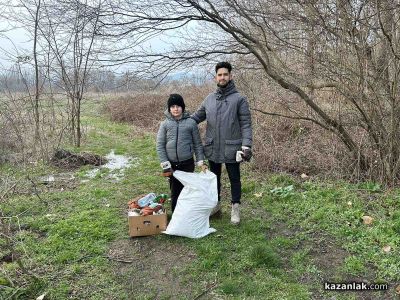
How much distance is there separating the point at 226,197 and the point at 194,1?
304cm

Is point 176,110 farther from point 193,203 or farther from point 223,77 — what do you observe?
point 193,203

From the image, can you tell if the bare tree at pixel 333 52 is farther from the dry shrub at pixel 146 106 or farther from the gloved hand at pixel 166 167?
the dry shrub at pixel 146 106

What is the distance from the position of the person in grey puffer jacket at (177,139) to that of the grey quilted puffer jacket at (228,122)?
0.23 meters

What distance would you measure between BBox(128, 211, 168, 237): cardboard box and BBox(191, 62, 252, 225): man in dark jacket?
0.98m

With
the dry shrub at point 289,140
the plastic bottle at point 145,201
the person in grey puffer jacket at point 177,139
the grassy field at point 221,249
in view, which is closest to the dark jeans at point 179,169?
the person in grey puffer jacket at point 177,139

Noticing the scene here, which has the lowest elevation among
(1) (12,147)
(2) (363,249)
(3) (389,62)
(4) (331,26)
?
(2) (363,249)

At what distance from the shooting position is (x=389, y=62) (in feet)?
15.9

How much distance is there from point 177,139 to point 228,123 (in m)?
0.64

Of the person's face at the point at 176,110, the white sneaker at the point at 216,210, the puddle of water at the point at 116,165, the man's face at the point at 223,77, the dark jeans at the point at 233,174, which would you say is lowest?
the white sneaker at the point at 216,210

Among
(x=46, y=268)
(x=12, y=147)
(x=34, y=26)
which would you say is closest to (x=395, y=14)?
(x=46, y=268)

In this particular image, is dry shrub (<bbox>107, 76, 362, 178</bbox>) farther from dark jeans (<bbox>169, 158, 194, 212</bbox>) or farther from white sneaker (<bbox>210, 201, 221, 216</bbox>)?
dark jeans (<bbox>169, 158, 194, 212</bbox>)

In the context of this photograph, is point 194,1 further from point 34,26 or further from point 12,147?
point 12,147

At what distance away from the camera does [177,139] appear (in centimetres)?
413

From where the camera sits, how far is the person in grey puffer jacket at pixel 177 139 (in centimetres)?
411
